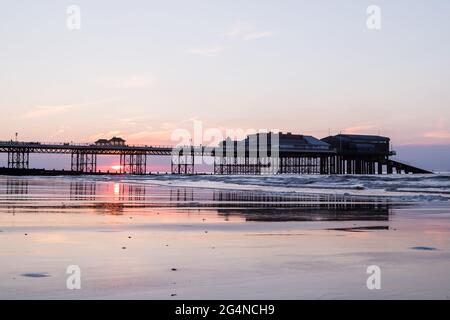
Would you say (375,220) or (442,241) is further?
(375,220)

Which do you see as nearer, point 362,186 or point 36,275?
point 36,275

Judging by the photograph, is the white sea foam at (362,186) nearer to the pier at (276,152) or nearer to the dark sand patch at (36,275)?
the dark sand patch at (36,275)

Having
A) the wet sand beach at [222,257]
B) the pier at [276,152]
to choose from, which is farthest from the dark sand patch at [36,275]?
the pier at [276,152]

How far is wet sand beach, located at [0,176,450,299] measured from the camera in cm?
639

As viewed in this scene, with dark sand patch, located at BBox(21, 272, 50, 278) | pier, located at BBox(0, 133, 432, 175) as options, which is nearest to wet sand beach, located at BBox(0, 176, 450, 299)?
dark sand patch, located at BBox(21, 272, 50, 278)

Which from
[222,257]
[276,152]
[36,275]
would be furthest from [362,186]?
[276,152]

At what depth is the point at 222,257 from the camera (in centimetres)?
872

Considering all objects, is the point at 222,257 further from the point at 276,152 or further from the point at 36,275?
the point at 276,152

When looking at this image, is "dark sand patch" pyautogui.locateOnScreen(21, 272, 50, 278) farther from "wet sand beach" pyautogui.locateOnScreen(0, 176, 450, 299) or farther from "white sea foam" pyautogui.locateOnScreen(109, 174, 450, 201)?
"white sea foam" pyautogui.locateOnScreen(109, 174, 450, 201)

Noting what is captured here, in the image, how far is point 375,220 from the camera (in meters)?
15.2
